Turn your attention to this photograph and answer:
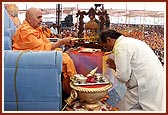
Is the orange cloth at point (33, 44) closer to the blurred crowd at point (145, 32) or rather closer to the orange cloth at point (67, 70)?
the orange cloth at point (67, 70)

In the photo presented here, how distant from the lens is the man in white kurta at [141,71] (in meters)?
1.77

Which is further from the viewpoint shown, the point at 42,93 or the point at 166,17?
the point at 42,93

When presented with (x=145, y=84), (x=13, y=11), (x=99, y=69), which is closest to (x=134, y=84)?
(x=145, y=84)

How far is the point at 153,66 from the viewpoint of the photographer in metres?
1.81

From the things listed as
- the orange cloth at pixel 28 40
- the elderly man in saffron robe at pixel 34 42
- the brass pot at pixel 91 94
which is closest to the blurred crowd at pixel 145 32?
the elderly man in saffron robe at pixel 34 42

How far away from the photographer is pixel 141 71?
5.91 feet

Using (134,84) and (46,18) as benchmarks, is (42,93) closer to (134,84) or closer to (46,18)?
(134,84)

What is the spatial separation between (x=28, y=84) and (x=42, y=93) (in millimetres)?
113

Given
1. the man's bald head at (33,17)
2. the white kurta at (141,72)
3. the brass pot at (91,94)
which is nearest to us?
the white kurta at (141,72)

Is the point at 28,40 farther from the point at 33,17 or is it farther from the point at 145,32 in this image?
the point at 145,32

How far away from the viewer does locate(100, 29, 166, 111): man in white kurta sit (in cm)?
177

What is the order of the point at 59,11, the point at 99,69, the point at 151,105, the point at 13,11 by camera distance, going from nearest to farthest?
the point at 151,105, the point at 99,69, the point at 13,11, the point at 59,11

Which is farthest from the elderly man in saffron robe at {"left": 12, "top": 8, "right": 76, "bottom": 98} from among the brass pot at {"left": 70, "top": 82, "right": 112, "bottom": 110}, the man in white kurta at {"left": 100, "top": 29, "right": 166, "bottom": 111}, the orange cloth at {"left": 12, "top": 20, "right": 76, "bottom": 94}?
the man in white kurta at {"left": 100, "top": 29, "right": 166, "bottom": 111}

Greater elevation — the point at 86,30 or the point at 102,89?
the point at 86,30
